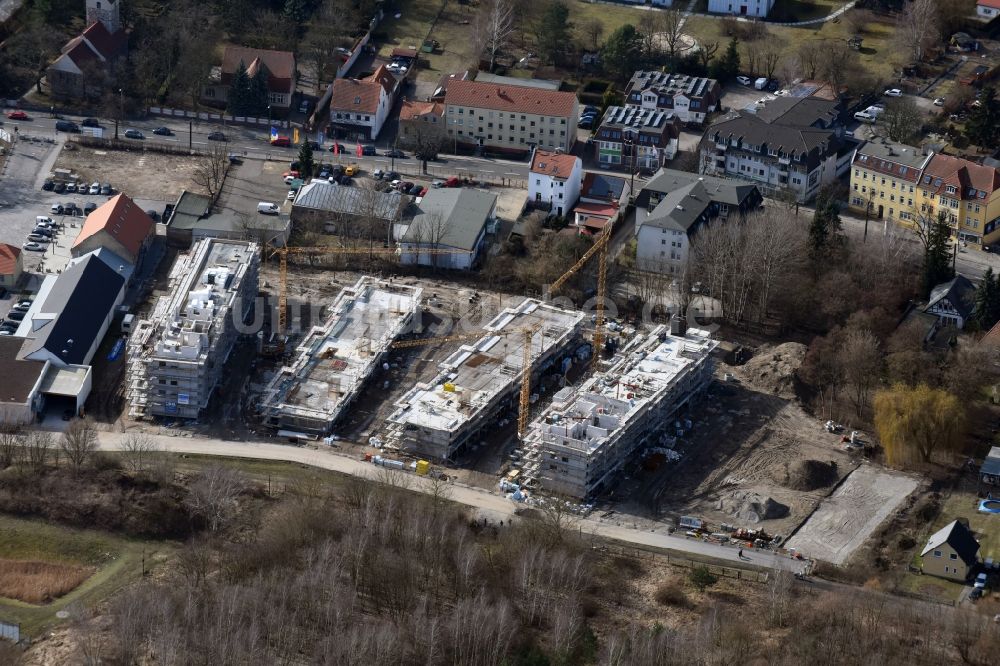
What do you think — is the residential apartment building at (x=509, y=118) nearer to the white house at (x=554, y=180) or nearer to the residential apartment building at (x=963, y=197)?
the white house at (x=554, y=180)

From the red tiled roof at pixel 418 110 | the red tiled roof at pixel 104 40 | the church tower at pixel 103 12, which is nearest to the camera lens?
the red tiled roof at pixel 418 110

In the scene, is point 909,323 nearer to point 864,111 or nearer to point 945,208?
point 945,208

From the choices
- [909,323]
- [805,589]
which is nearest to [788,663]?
[805,589]

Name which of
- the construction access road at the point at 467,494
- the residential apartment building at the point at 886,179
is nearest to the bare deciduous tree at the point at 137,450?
the construction access road at the point at 467,494

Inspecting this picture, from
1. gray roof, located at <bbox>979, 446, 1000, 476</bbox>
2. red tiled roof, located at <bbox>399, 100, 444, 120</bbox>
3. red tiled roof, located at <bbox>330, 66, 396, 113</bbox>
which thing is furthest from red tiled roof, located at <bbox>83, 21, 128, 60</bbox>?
gray roof, located at <bbox>979, 446, 1000, 476</bbox>

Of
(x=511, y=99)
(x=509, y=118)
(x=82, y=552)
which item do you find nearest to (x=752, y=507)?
(x=82, y=552)

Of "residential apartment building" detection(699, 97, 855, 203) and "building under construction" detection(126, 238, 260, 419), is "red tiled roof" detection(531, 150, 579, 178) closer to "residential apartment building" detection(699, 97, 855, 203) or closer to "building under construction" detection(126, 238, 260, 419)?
"residential apartment building" detection(699, 97, 855, 203)

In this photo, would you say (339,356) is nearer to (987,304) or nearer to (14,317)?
(14,317)
